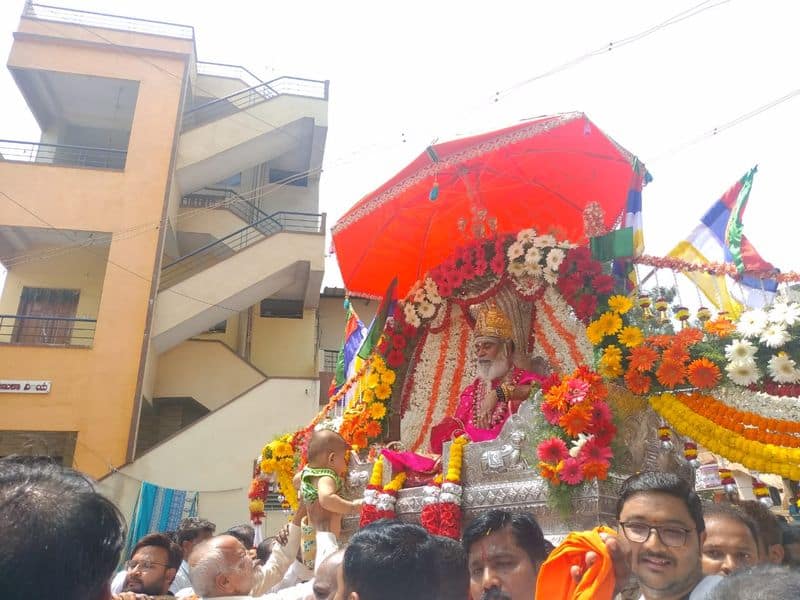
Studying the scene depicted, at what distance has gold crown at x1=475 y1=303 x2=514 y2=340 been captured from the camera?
6383mm

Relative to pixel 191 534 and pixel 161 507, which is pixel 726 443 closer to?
pixel 191 534

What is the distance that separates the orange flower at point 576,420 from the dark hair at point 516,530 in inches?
80.5

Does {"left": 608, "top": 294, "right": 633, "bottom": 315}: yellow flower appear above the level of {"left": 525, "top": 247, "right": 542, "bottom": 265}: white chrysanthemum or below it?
below

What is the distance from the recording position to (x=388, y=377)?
23.1 feet

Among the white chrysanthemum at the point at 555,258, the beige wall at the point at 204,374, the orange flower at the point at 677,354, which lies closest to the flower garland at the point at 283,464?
the white chrysanthemum at the point at 555,258

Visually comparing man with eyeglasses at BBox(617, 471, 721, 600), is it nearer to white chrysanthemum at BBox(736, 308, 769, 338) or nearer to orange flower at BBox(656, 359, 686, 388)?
orange flower at BBox(656, 359, 686, 388)

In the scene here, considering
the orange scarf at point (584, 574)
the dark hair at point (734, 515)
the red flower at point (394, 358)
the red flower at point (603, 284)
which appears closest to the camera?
the orange scarf at point (584, 574)

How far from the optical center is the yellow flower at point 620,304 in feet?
17.2

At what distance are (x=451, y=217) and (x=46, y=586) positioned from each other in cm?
652

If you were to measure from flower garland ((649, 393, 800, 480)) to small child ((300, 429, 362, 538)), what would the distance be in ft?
8.12

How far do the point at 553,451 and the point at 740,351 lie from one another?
1.53 metres

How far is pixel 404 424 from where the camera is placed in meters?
7.00

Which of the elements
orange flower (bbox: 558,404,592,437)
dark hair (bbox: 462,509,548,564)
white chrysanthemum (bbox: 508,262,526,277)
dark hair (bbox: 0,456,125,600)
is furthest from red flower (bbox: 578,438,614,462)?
dark hair (bbox: 0,456,125,600)

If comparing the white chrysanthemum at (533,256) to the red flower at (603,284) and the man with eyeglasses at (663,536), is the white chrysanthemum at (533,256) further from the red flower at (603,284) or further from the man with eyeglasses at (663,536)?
the man with eyeglasses at (663,536)
